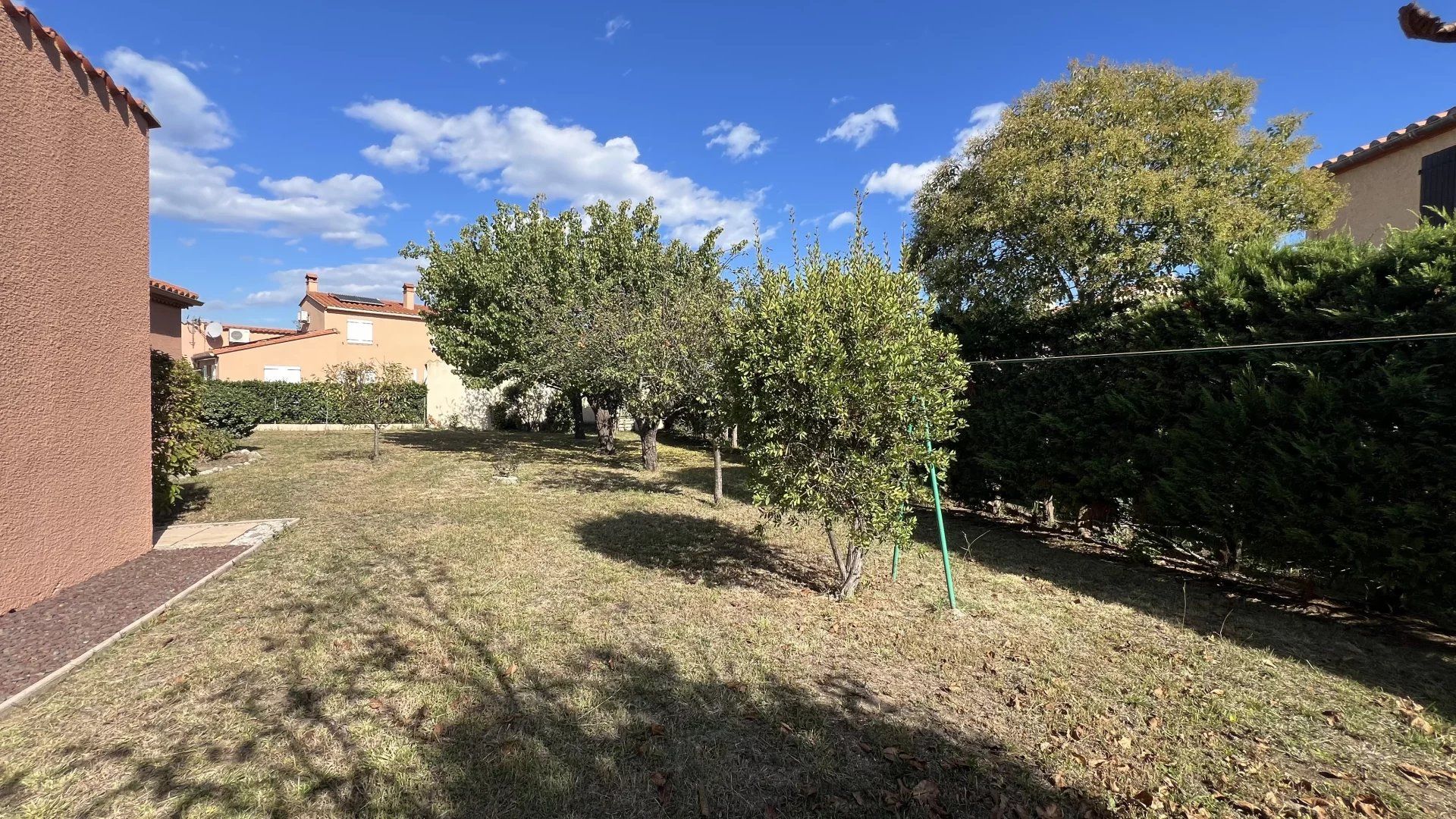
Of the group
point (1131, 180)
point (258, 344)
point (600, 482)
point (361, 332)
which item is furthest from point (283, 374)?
point (1131, 180)

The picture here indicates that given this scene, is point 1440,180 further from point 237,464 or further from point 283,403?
point 283,403

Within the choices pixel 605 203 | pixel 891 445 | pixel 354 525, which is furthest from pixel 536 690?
pixel 605 203

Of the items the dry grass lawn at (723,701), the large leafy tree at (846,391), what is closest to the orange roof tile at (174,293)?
the dry grass lawn at (723,701)

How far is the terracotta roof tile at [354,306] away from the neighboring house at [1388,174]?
34.4 meters

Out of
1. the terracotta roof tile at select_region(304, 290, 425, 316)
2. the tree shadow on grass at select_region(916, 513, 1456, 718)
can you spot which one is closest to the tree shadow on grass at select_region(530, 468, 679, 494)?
the tree shadow on grass at select_region(916, 513, 1456, 718)

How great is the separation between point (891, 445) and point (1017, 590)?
7.29ft

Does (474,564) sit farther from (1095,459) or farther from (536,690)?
(1095,459)

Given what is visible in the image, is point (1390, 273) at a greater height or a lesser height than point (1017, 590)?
greater

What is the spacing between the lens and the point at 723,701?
135 inches

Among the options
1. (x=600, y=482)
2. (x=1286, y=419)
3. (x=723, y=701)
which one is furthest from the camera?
(x=600, y=482)

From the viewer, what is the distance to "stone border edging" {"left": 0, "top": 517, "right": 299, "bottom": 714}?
10.9ft

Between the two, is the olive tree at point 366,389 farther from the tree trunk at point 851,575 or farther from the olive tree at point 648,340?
the tree trunk at point 851,575

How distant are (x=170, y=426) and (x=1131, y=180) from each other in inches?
514

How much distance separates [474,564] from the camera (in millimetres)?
5984
